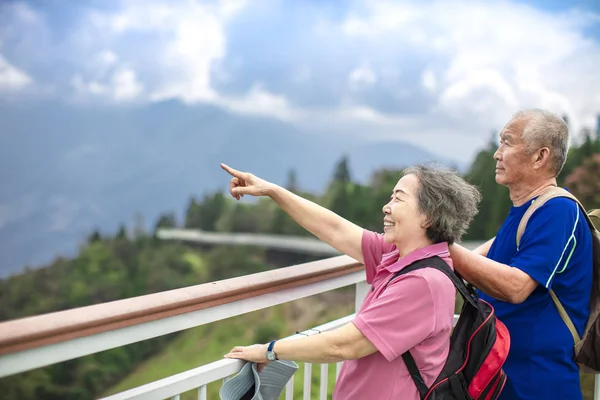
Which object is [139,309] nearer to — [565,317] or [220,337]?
[565,317]

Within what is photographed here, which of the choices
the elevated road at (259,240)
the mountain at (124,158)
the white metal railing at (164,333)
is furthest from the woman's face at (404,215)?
the mountain at (124,158)

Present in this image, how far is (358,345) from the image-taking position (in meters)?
1.27

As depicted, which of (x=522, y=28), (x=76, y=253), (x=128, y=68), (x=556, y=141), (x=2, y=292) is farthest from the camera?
(x=128, y=68)

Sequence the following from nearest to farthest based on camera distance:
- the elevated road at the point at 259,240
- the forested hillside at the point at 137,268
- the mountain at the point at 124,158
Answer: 1. the forested hillside at the point at 137,268
2. the elevated road at the point at 259,240
3. the mountain at the point at 124,158

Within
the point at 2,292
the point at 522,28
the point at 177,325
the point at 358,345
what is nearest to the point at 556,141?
the point at 358,345

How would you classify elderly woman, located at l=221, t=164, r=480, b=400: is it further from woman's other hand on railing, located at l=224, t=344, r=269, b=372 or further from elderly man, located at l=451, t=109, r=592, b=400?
elderly man, located at l=451, t=109, r=592, b=400

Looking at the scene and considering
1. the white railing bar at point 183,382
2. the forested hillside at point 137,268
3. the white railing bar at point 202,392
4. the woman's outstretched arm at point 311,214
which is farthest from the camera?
the forested hillside at point 137,268

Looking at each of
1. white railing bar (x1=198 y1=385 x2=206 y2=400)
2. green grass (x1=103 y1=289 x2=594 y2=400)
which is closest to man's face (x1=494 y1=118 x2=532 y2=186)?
white railing bar (x1=198 y1=385 x2=206 y2=400)

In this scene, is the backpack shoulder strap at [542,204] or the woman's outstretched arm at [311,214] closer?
the backpack shoulder strap at [542,204]

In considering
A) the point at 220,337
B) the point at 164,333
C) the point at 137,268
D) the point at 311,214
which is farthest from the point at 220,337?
the point at 164,333

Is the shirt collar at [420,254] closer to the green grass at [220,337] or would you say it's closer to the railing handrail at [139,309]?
the railing handrail at [139,309]

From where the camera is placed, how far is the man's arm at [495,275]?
1.44 m

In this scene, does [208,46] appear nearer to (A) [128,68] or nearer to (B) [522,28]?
(A) [128,68]

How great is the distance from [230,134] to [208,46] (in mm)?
6839
